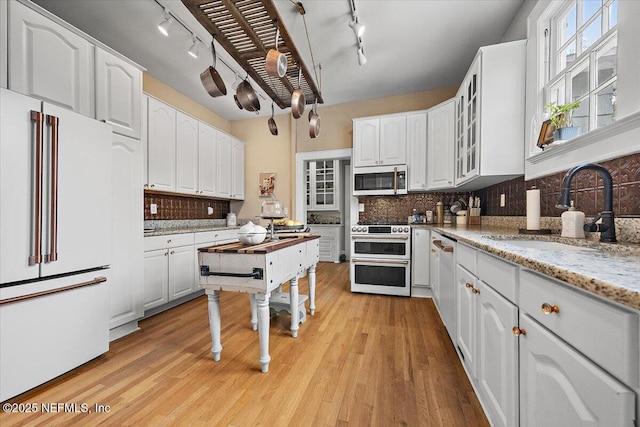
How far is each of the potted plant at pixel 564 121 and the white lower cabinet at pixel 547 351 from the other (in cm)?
89

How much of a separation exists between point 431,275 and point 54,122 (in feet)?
11.6

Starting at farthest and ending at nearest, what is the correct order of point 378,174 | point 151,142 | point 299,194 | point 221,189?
point 299,194 < point 221,189 < point 378,174 < point 151,142

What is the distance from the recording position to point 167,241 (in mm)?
2775

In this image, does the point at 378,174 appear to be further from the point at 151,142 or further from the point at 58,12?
the point at 58,12

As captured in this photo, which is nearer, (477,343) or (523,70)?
(477,343)

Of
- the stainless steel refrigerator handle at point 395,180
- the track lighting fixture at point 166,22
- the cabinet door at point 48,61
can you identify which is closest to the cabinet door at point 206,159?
the track lighting fixture at point 166,22

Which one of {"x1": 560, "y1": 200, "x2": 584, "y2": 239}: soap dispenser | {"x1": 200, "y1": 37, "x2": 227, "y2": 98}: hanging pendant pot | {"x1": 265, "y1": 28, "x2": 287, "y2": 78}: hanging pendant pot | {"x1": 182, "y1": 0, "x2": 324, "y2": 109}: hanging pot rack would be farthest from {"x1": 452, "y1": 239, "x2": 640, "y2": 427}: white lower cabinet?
{"x1": 200, "y1": 37, "x2": 227, "y2": 98}: hanging pendant pot

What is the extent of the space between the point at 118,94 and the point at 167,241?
145 cm

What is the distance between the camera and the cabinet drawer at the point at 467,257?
141cm

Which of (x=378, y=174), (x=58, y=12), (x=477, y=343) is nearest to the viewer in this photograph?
(x=477, y=343)

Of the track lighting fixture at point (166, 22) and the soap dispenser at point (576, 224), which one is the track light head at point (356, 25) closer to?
the track lighting fixture at point (166, 22)

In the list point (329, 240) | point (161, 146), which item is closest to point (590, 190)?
point (161, 146)

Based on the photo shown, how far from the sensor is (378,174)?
142 inches

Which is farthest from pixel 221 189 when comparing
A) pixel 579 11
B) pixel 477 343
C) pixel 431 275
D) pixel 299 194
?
pixel 579 11
